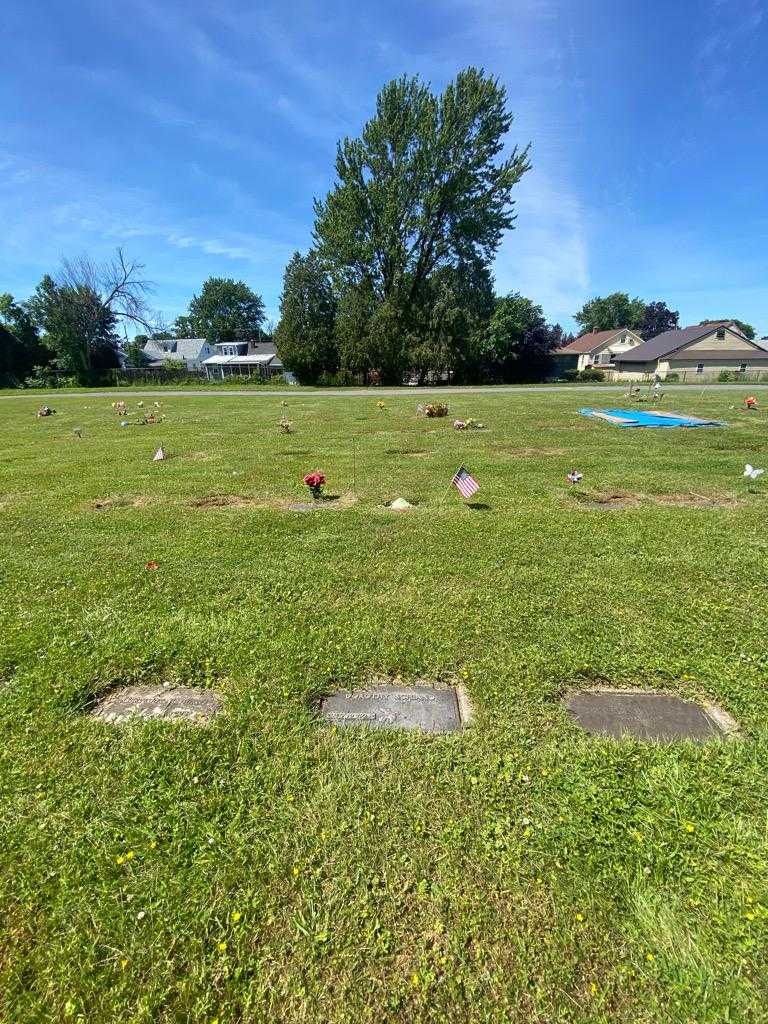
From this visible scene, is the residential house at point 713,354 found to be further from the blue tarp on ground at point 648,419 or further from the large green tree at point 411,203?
the blue tarp on ground at point 648,419

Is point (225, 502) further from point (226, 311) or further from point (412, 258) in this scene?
point (226, 311)

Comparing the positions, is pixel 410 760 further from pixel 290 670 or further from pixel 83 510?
pixel 83 510

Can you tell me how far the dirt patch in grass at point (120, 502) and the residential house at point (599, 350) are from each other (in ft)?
189

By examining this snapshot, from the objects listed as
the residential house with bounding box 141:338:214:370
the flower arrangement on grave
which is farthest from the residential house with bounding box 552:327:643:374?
the flower arrangement on grave

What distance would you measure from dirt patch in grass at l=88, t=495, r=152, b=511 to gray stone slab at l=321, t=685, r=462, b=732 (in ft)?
13.8

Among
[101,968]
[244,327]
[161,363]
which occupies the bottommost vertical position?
[101,968]

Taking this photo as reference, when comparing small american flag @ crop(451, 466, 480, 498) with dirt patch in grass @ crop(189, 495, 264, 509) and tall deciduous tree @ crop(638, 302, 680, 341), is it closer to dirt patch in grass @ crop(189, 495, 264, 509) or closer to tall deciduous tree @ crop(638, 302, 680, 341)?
dirt patch in grass @ crop(189, 495, 264, 509)

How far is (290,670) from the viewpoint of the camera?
2.38 meters

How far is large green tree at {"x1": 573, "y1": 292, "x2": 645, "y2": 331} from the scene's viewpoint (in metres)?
78.9

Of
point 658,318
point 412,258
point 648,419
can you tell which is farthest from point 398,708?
point 658,318

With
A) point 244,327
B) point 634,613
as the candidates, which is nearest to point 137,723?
point 634,613

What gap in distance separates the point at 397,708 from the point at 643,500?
14.7 ft

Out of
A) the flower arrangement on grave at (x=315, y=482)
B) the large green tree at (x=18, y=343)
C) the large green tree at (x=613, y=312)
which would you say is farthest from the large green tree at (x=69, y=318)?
the large green tree at (x=613, y=312)

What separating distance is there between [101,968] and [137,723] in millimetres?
938
